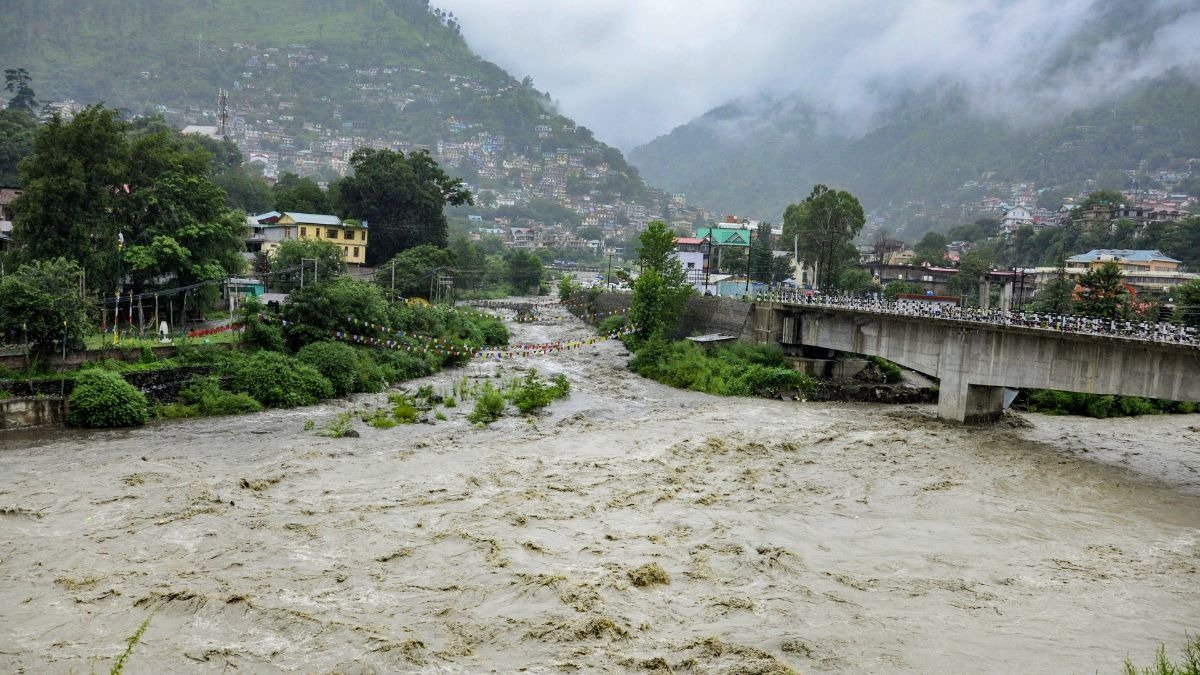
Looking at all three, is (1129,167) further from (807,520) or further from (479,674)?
(479,674)

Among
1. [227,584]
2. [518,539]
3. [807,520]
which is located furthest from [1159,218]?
[227,584]

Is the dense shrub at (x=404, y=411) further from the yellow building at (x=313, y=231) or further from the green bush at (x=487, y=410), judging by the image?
the yellow building at (x=313, y=231)

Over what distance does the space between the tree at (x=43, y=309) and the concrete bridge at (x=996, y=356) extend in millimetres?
29258

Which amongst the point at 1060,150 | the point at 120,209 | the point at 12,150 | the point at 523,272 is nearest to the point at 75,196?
the point at 120,209

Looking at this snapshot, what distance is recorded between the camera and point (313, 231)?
5928 centimetres

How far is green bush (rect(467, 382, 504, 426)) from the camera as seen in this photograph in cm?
2928

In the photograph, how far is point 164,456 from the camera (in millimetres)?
22594

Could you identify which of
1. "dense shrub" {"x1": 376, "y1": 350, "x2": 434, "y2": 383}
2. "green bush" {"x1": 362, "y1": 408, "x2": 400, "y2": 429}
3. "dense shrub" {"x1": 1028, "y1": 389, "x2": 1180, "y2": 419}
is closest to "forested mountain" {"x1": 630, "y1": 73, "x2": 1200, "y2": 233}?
"dense shrub" {"x1": 1028, "y1": 389, "x2": 1180, "y2": 419}

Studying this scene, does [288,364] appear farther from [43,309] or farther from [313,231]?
[313,231]

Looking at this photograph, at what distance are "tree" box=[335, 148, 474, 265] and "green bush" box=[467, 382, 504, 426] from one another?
3423cm

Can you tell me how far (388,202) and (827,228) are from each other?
33.7 meters

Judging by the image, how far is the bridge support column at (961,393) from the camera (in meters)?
31.4

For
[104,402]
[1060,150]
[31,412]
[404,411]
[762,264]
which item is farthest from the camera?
[1060,150]

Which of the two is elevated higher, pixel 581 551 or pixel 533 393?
pixel 533 393
